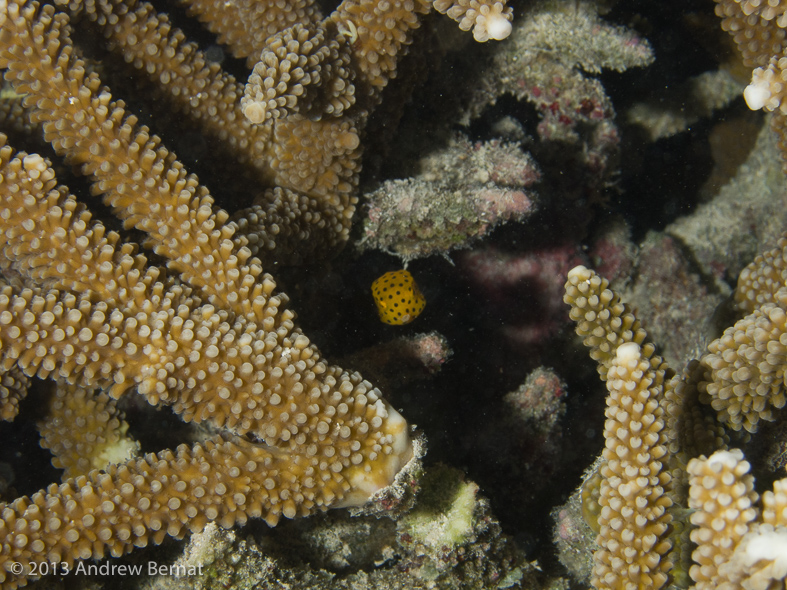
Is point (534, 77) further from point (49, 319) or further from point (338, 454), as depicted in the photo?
point (49, 319)

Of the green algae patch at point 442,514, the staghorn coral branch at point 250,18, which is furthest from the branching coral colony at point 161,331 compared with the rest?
the green algae patch at point 442,514

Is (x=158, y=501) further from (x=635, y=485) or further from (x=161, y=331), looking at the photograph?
(x=635, y=485)

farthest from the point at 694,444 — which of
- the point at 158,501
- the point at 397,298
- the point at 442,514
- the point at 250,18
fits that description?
the point at 250,18

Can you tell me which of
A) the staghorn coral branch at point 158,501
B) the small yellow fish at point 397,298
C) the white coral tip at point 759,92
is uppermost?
the white coral tip at point 759,92

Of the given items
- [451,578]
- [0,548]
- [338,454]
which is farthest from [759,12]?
[0,548]

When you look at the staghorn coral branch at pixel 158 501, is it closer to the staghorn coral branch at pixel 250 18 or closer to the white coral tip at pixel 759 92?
the staghorn coral branch at pixel 250 18

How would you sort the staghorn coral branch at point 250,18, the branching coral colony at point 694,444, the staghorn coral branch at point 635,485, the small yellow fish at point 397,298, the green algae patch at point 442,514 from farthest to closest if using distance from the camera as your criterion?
the small yellow fish at point 397,298, the staghorn coral branch at point 250,18, the green algae patch at point 442,514, the staghorn coral branch at point 635,485, the branching coral colony at point 694,444
